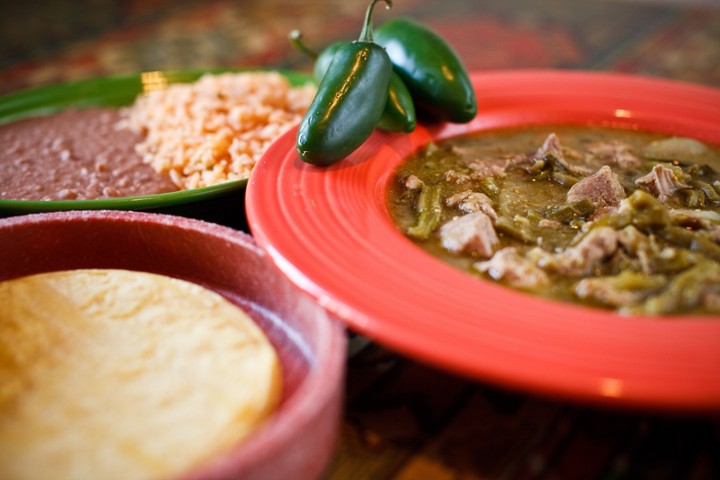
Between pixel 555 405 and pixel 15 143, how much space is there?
1937mm

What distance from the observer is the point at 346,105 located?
5.65 ft

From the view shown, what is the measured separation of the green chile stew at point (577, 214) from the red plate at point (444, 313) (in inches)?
4.4

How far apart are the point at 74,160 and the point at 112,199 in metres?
0.55

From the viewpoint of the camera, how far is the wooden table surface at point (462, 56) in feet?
3.94

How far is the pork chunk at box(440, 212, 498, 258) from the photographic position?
147cm

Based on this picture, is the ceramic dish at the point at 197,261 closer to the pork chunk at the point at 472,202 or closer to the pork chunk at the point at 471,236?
the pork chunk at the point at 471,236

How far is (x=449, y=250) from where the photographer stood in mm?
1490

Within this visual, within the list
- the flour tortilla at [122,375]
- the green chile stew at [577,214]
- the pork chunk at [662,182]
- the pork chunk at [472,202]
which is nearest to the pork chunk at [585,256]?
the green chile stew at [577,214]

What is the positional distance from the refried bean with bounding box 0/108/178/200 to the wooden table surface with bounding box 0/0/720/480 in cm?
93

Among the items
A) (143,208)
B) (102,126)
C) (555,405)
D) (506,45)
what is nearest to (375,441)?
(555,405)

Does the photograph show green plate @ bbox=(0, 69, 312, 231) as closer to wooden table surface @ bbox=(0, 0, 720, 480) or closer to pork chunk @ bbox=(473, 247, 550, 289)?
wooden table surface @ bbox=(0, 0, 720, 480)

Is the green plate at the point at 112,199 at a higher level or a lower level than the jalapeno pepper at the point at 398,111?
lower

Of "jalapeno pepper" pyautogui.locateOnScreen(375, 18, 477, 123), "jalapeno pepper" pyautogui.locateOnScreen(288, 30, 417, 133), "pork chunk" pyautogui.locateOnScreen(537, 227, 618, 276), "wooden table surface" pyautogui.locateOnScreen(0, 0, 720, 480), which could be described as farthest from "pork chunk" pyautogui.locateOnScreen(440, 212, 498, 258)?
"jalapeno pepper" pyautogui.locateOnScreen(375, 18, 477, 123)

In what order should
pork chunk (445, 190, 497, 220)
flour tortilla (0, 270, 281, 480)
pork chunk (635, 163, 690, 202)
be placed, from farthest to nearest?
pork chunk (635, 163, 690, 202) < pork chunk (445, 190, 497, 220) < flour tortilla (0, 270, 281, 480)
